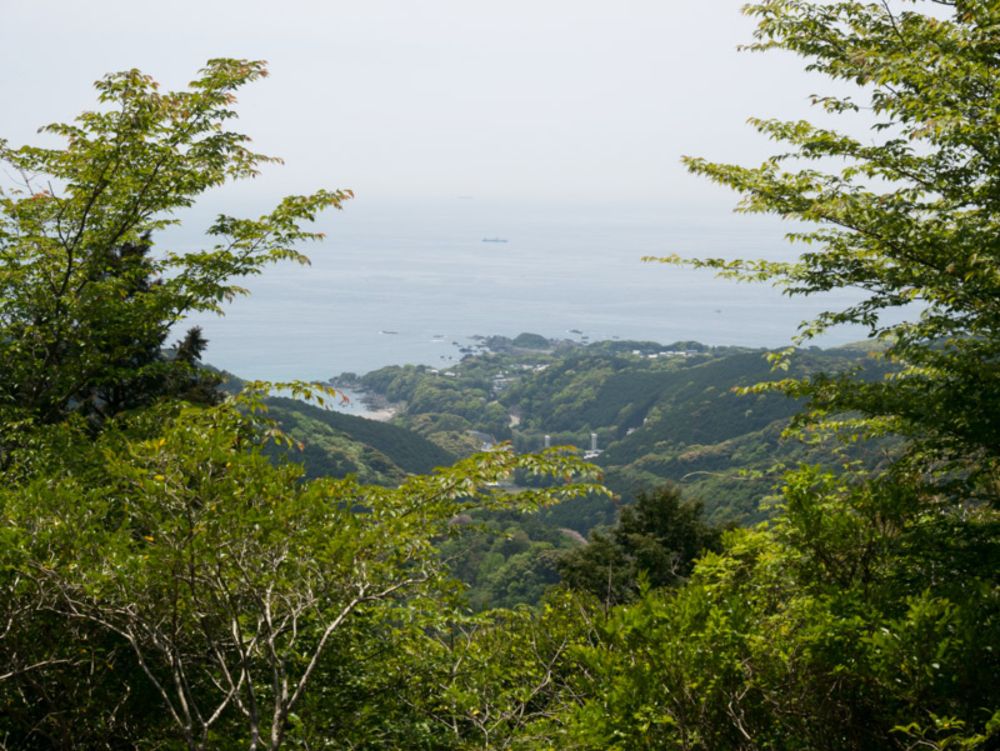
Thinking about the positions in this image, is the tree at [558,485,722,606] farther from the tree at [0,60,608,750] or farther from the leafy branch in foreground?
the leafy branch in foreground

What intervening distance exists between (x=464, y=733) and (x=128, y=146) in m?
6.42

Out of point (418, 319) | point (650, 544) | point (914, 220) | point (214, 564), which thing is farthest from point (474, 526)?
point (418, 319)

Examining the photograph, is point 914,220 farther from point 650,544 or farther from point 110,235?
point 650,544

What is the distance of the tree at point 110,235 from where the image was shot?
7.15 metres

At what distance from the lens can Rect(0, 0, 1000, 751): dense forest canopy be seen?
3.39 m

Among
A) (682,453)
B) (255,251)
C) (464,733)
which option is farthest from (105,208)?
(682,453)

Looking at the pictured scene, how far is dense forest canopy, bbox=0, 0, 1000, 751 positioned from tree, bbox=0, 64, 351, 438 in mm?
39

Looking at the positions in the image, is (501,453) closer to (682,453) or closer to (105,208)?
(105,208)

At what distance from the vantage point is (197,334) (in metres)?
16.1

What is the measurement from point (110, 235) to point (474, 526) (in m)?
5.51

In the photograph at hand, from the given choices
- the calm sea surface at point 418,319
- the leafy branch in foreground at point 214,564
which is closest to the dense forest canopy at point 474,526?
the leafy branch in foreground at point 214,564

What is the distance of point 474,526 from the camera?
517cm

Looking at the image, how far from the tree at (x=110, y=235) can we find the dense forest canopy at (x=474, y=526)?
39mm

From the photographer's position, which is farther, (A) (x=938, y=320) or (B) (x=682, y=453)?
(B) (x=682, y=453)
